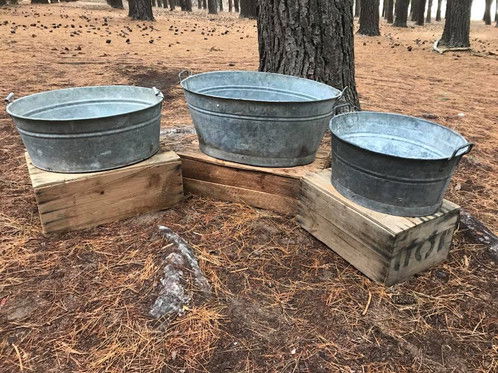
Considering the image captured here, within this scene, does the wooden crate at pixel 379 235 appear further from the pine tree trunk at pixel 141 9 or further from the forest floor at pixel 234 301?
the pine tree trunk at pixel 141 9

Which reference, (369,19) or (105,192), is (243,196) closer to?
(105,192)

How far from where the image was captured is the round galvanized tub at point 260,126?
240 cm

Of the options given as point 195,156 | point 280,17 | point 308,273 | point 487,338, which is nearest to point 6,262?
point 195,156

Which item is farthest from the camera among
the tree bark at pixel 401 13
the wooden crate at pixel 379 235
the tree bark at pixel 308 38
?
the tree bark at pixel 401 13

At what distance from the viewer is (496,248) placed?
2.35 m

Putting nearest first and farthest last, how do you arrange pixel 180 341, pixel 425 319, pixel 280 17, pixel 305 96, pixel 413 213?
1. pixel 180 341
2. pixel 425 319
3. pixel 413 213
4. pixel 305 96
5. pixel 280 17

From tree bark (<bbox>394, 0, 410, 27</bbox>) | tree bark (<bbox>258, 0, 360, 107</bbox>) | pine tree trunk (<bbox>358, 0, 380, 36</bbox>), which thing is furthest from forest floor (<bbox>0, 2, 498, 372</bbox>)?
tree bark (<bbox>394, 0, 410, 27</bbox>)

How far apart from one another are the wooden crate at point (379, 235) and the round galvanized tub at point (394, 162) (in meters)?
0.06

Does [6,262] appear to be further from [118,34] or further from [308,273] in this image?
[118,34]

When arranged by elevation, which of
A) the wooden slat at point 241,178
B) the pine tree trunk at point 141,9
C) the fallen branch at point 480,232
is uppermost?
the pine tree trunk at point 141,9

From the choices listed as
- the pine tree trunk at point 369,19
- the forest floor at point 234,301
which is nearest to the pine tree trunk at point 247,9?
the pine tree trunk at point 369,19

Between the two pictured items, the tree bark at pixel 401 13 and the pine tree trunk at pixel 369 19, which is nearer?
the pine tree trunk at pixel 369 19

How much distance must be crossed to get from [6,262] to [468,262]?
2.42 m

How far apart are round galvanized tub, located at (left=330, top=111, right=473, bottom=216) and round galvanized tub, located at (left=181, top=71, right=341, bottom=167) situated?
0.20 meters
